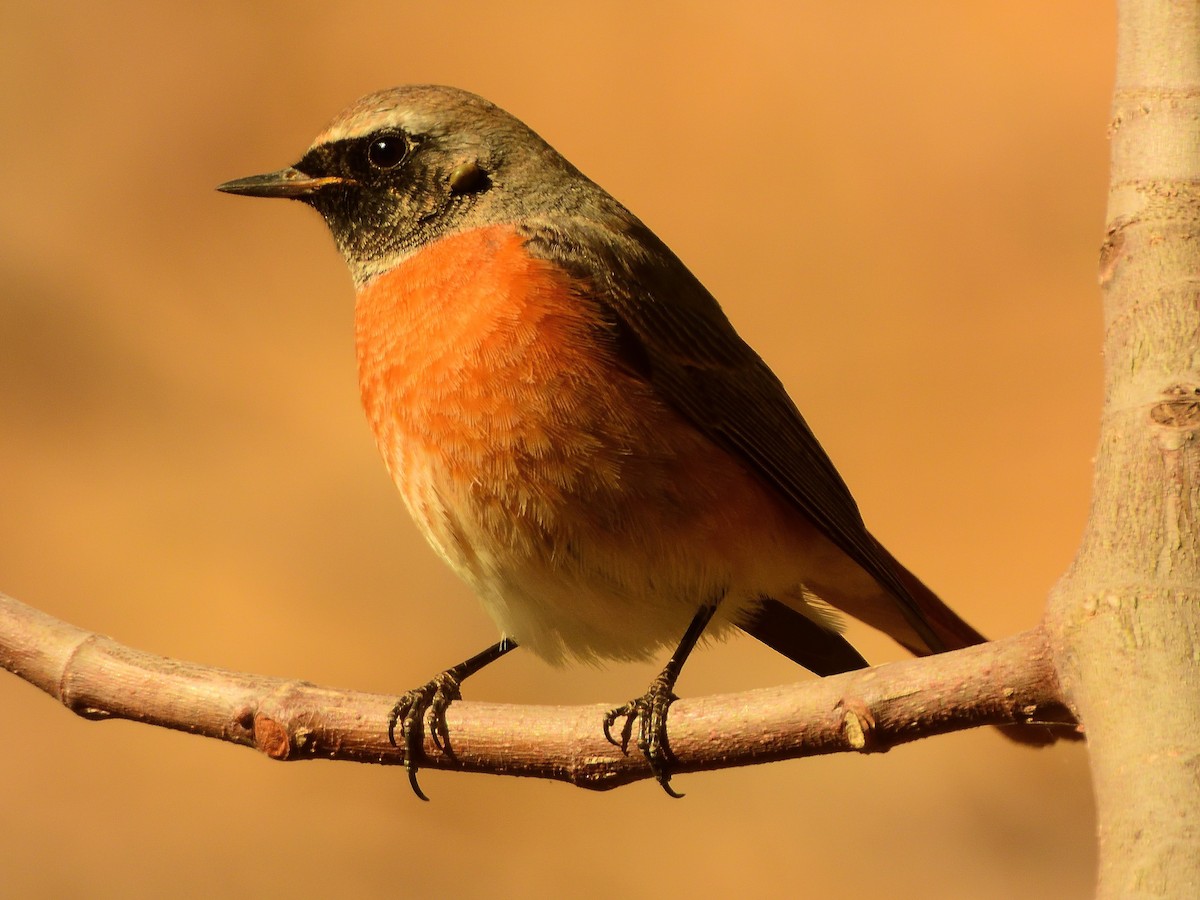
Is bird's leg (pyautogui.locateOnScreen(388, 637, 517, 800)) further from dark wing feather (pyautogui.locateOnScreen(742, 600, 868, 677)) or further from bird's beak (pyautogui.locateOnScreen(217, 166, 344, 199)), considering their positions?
bird's beak (pyautogui.locateOnScreen(217, 166, 344, 199))

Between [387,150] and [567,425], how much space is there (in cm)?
108

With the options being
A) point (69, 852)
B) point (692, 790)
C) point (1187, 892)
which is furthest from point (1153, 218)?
point (69, 852)

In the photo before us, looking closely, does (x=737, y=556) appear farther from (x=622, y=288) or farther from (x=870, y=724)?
(x=870, y=724)

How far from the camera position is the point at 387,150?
12.3ft

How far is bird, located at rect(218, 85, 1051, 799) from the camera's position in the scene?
319 cm

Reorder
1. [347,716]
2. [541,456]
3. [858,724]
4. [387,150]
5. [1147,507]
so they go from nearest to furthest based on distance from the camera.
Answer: [1147,507] → [858,724] → [347,716] → [541,456] → [387,150]

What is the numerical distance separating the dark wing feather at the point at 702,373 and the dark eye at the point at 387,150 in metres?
0.46

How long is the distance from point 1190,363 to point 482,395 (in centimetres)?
165

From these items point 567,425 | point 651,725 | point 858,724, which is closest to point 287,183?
point 567,425

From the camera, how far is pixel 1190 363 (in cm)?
197

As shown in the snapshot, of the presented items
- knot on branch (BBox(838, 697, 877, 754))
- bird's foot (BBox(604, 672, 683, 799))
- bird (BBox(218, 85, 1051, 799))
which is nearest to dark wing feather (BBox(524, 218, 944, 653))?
bird (BBox(218, 85, 1051, 799))

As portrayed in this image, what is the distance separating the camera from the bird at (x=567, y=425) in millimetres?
3191

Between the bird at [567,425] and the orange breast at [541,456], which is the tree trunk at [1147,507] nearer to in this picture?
the bird at [567,425]

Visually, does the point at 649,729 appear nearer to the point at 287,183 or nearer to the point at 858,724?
the point at 858,724
